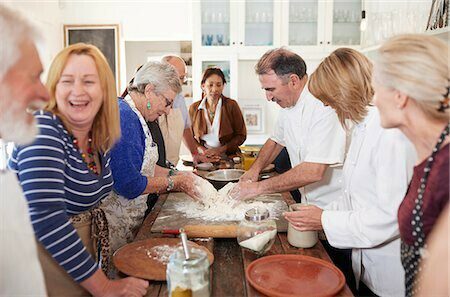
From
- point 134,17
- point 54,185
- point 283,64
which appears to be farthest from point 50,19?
point 54,185

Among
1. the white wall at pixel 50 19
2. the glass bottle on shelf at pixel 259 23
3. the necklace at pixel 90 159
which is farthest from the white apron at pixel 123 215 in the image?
the white wall at pixel 50 19

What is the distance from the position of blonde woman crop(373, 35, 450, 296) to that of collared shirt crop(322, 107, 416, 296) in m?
0.18

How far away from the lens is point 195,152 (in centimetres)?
361

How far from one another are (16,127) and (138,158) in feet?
2.78

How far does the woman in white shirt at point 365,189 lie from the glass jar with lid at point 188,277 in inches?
19.6

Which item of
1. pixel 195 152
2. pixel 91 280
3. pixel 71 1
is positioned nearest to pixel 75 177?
pixel 91 280

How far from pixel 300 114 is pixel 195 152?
1522 millimetres

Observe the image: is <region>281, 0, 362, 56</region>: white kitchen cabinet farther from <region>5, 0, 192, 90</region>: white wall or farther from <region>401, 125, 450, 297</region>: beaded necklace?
<region>401, 125, 450, 297</region>: beaded necklace

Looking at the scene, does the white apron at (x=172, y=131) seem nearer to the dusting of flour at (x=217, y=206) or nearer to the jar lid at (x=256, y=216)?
the dusting of flour at (x=217, y=206)

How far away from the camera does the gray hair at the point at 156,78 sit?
2.01 metres

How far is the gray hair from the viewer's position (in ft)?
6.60

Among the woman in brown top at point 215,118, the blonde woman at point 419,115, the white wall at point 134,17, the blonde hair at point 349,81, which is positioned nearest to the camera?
the blonde woman at point 419,115

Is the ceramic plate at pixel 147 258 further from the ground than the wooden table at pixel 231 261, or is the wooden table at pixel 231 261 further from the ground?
the ceramic plate at pixel 147 258

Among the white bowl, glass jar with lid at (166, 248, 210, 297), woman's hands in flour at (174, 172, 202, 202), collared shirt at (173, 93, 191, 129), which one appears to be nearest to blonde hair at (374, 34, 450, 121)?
glass jar with lid at (166, 248, 210, 297)
